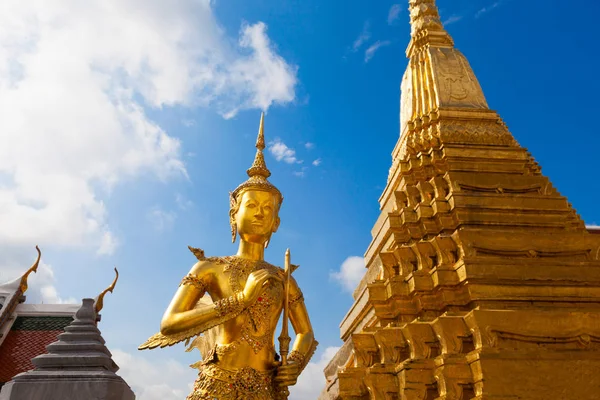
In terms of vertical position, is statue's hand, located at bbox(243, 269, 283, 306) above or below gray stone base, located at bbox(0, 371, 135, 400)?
above

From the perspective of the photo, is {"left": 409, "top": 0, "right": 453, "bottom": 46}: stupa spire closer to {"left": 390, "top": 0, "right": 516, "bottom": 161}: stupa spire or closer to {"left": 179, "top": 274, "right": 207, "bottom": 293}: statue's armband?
{"left": 390, "top": 0, "right": 516, "bottom": 161}: stupa spire

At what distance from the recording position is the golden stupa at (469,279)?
5.75 meters

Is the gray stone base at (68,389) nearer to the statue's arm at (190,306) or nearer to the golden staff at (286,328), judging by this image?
the statue's arm at (190,306)

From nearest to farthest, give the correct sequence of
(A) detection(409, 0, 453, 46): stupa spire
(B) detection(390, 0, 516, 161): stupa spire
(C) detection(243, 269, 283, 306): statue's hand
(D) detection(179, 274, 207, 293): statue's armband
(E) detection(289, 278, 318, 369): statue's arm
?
(C) detection(243, 269, 283, 306): statue's hand → (D) detection(179, 274, 207, 293): statue's armband → (E) detection(289, 278, 318, 369): statue's arm → (B) detection(390, 0, 516, 161): stupa spire → (A) detection(409, 0, 453, 46): stupa spire

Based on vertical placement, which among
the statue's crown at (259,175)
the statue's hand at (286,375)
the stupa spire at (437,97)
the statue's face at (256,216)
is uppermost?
the stupa spire at (437,97)

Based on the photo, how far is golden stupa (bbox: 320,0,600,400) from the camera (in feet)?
18.9

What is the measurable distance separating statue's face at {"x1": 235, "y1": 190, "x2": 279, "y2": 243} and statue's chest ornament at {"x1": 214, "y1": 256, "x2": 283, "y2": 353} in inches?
10.2

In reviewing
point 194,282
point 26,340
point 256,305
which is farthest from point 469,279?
point 26,340

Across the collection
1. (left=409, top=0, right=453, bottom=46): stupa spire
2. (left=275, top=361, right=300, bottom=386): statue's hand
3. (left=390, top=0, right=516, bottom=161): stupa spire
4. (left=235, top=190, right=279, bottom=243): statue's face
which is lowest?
(left=275, top=361, right=300, bottom=386): statue's hand

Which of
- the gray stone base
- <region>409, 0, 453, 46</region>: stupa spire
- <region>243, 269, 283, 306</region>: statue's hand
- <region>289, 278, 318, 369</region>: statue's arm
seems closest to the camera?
the gray stone base

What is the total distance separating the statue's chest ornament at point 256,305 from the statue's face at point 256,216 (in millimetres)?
259

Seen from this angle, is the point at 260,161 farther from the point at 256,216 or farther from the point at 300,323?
the point at 300,323

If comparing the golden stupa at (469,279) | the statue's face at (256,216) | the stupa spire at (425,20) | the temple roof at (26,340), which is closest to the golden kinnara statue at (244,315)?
the statue's face at (256,216)

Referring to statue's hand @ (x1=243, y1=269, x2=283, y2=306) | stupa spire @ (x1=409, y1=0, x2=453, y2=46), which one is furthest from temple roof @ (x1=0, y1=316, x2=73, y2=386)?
stupa spire @ (x1=409, y1=0, x2=453, y2=46)
